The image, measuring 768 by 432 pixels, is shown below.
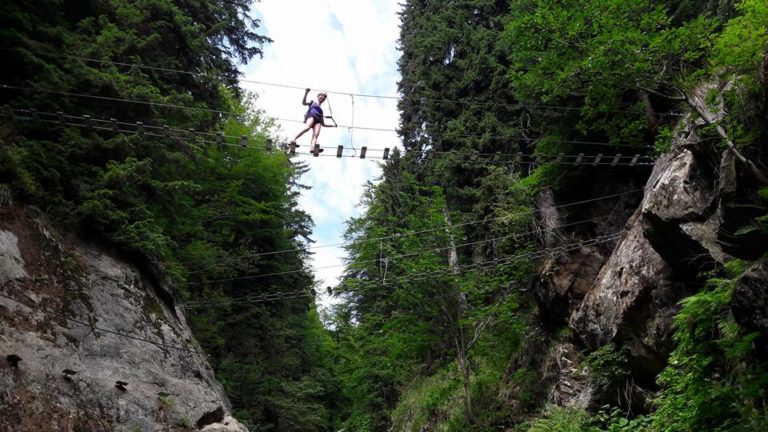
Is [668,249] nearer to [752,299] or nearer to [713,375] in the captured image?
[713,375]

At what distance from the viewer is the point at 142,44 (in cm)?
1216

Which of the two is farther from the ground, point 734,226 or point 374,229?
point 374,229

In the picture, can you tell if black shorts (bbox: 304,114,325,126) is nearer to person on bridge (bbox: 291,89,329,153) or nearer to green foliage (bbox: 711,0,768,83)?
person on bridge (bbox: 291,89,329,153)

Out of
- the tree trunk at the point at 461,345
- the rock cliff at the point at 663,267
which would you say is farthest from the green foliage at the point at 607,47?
the tree trunk at the point at 461,345

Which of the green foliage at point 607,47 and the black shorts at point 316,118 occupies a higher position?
the green foliage at point 607,47

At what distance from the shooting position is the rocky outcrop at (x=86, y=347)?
7477mm

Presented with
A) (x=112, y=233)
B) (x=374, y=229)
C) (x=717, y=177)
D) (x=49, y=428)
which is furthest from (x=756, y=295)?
(x=374, y=229)

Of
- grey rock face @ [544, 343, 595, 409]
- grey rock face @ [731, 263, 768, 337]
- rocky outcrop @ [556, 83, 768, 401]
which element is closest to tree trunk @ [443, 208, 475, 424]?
grey rock face @ [544, 343, 595, 409]

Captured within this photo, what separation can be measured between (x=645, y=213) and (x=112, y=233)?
1104cm

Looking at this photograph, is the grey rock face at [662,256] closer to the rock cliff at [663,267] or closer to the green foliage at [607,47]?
the rock cliff at [663,267]

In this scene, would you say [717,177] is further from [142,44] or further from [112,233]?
[142,44]

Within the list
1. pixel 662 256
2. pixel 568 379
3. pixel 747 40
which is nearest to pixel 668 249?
pixel 662 256

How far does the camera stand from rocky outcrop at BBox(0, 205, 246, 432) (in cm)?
748

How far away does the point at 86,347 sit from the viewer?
29.0 ft
